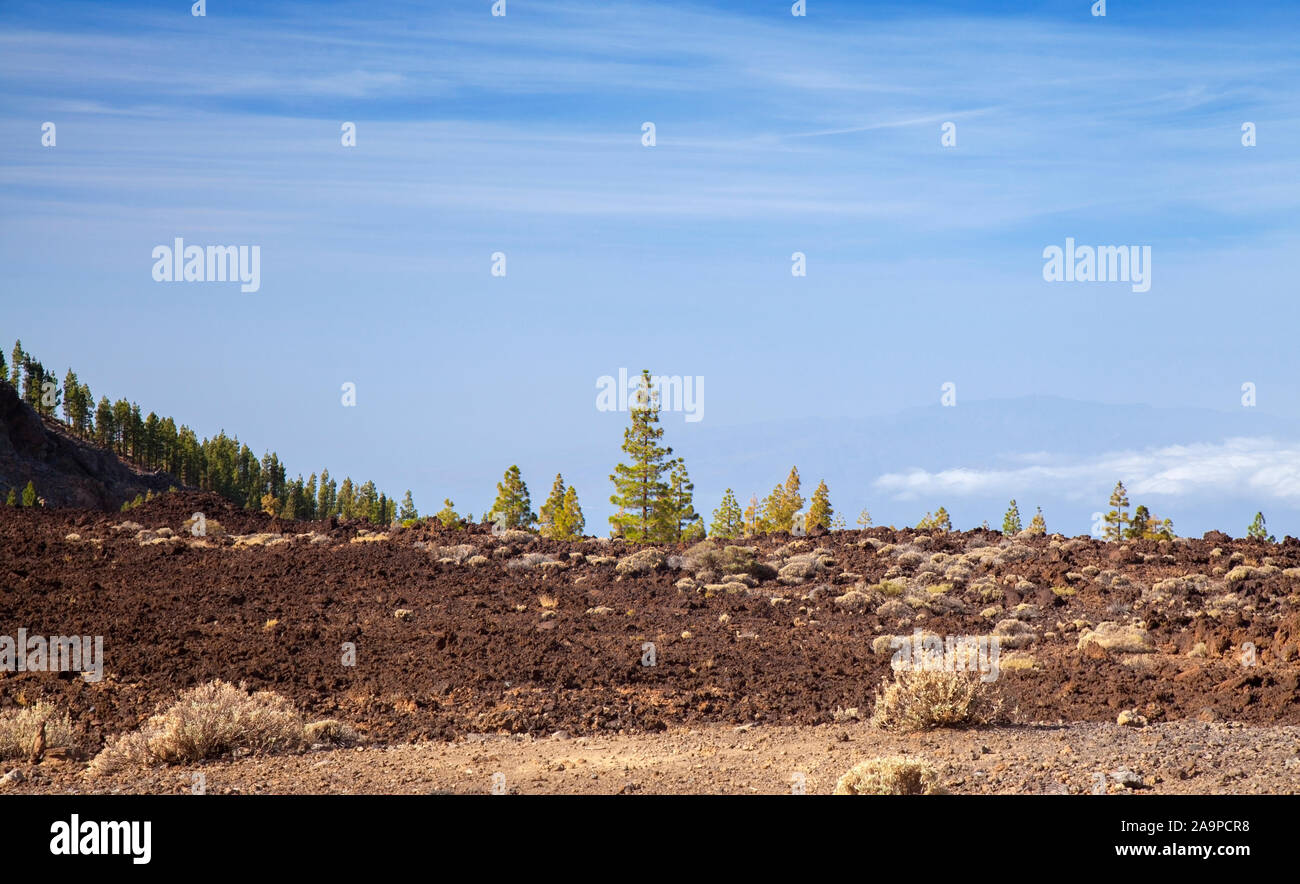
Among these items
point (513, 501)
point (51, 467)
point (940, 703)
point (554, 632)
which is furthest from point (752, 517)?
point (940, 703)

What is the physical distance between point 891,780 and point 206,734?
6.09 metres

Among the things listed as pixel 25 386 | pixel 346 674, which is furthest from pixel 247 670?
pixel 25 386

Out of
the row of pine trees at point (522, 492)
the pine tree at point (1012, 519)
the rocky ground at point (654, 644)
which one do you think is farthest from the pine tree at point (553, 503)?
the rocky ground at point (654, 644)

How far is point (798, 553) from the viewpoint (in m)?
24.9

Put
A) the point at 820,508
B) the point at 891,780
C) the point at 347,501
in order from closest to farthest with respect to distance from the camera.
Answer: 1. the point at 891,780
2. the point at 820,508
3. the point at 347,501

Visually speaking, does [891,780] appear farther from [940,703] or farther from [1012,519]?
[1012,519]

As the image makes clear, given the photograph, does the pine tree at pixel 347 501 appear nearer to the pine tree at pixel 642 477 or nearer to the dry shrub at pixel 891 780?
the pine tree at pixel 642 477

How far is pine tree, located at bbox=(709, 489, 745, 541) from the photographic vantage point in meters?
82.6

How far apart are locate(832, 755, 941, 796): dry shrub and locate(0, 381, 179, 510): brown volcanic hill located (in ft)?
275

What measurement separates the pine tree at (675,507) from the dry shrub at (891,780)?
44.6 meters

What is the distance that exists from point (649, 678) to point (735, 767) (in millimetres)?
4270

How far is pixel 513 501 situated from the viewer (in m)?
69.1
